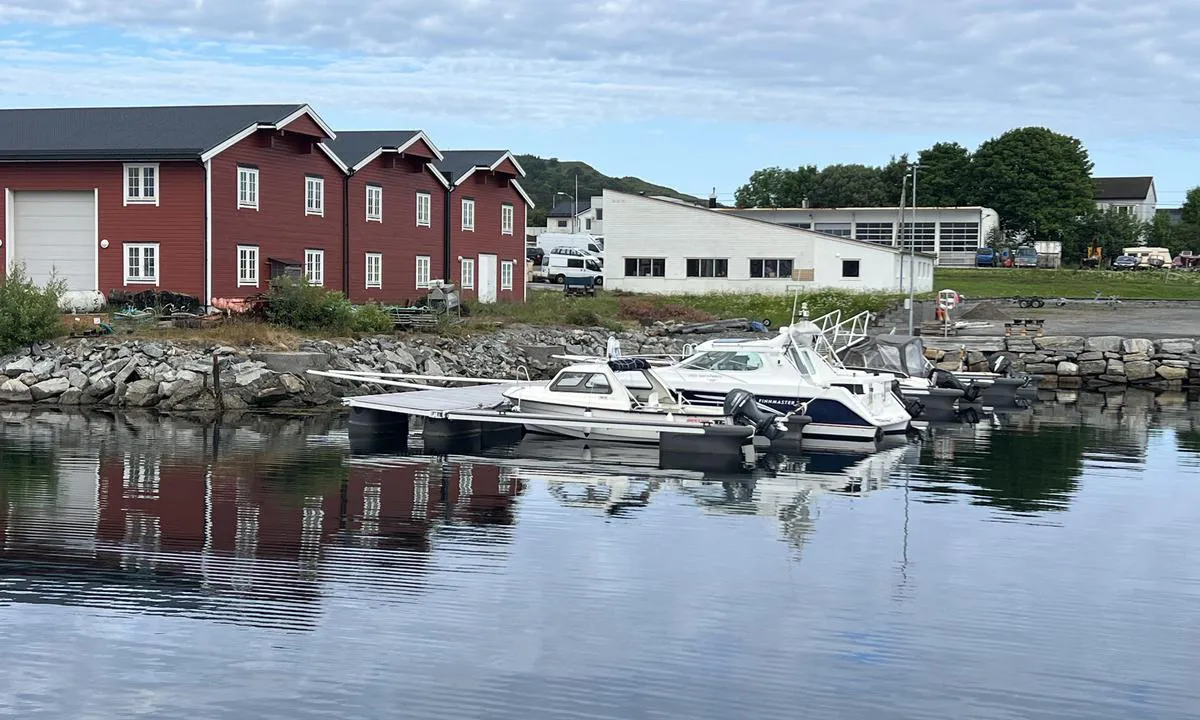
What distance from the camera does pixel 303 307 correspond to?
4200 centimetres

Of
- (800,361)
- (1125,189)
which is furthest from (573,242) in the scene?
(1125,189)

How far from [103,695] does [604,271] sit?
203ft

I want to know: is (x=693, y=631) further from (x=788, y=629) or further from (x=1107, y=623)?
(x=1107, y=623)

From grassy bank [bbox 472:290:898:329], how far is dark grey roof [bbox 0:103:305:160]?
11.9 m

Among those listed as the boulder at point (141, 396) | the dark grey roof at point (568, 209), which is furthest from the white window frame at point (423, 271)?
the dark grey roof at point (568, 209)

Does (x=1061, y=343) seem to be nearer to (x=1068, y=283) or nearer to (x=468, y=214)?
(x=468, y=214)

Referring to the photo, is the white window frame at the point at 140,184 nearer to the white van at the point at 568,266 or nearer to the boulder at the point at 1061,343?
the boulder at the point at 1061,343

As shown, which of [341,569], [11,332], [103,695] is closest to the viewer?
[103,695]

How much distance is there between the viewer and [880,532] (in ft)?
68.5

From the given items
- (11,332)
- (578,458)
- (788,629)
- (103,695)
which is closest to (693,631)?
(788,629)

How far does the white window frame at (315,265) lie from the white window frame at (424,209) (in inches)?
264

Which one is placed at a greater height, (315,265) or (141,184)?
(141,184)

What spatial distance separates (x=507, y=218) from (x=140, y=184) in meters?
21.6

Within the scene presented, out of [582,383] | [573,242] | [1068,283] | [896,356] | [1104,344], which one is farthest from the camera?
[573,242]
